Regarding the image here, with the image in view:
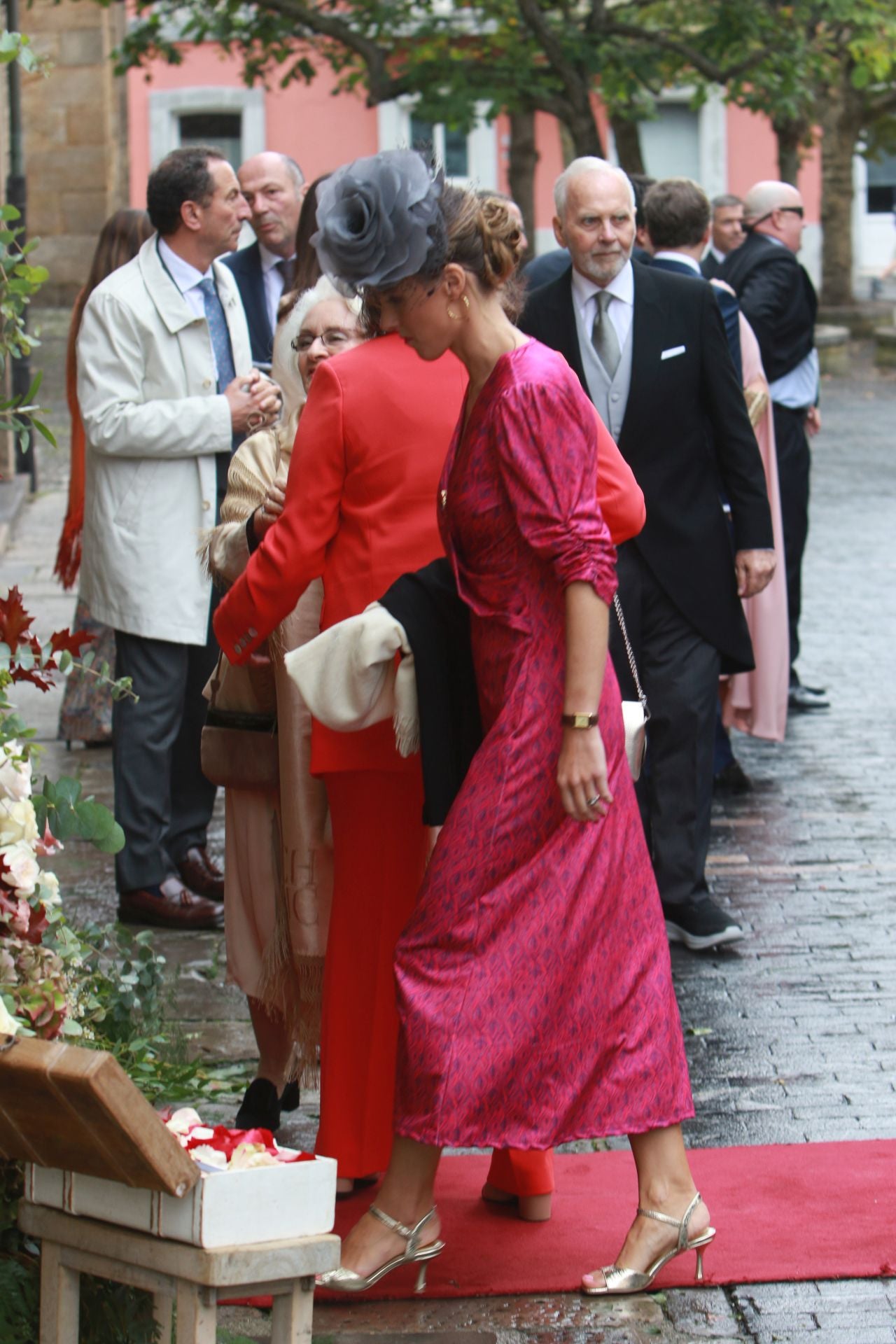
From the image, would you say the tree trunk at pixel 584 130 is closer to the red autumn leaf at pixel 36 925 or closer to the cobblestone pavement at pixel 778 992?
the cobblestone pavement at pixel 778 992

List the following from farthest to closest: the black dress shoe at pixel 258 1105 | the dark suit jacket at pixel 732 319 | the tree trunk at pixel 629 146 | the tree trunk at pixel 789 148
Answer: the tree trunk at pixel 789 148 → the tree trunk at pixel 629 146 → the dark suit jacket at pixel 732 319 → the black dress shoe at pixel 258 1105

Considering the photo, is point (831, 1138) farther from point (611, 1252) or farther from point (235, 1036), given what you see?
point (235, 1036)

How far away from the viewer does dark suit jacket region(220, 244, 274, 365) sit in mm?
7469

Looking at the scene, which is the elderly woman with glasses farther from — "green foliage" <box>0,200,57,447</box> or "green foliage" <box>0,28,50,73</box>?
"green foliage" <box>0,28,50,73</box>

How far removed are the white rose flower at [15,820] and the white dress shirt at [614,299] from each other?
123 inches

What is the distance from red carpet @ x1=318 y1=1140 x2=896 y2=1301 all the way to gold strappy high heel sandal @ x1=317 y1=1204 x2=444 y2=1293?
3.6 inches

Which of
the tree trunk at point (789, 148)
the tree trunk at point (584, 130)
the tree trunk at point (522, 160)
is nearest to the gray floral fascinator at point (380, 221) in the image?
the tree trunk at point (584, 130)

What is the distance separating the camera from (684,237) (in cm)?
720

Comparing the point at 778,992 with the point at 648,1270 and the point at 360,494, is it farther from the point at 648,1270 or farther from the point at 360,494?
the point at 360,494

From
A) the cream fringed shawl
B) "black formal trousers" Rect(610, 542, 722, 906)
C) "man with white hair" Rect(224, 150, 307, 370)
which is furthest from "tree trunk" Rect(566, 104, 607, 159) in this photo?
the cream fringed shawl

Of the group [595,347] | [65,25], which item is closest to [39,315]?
[65,25]

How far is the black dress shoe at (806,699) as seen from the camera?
9.43m

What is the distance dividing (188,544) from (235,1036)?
156cm

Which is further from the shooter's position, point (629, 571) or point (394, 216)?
point (629, 571)
